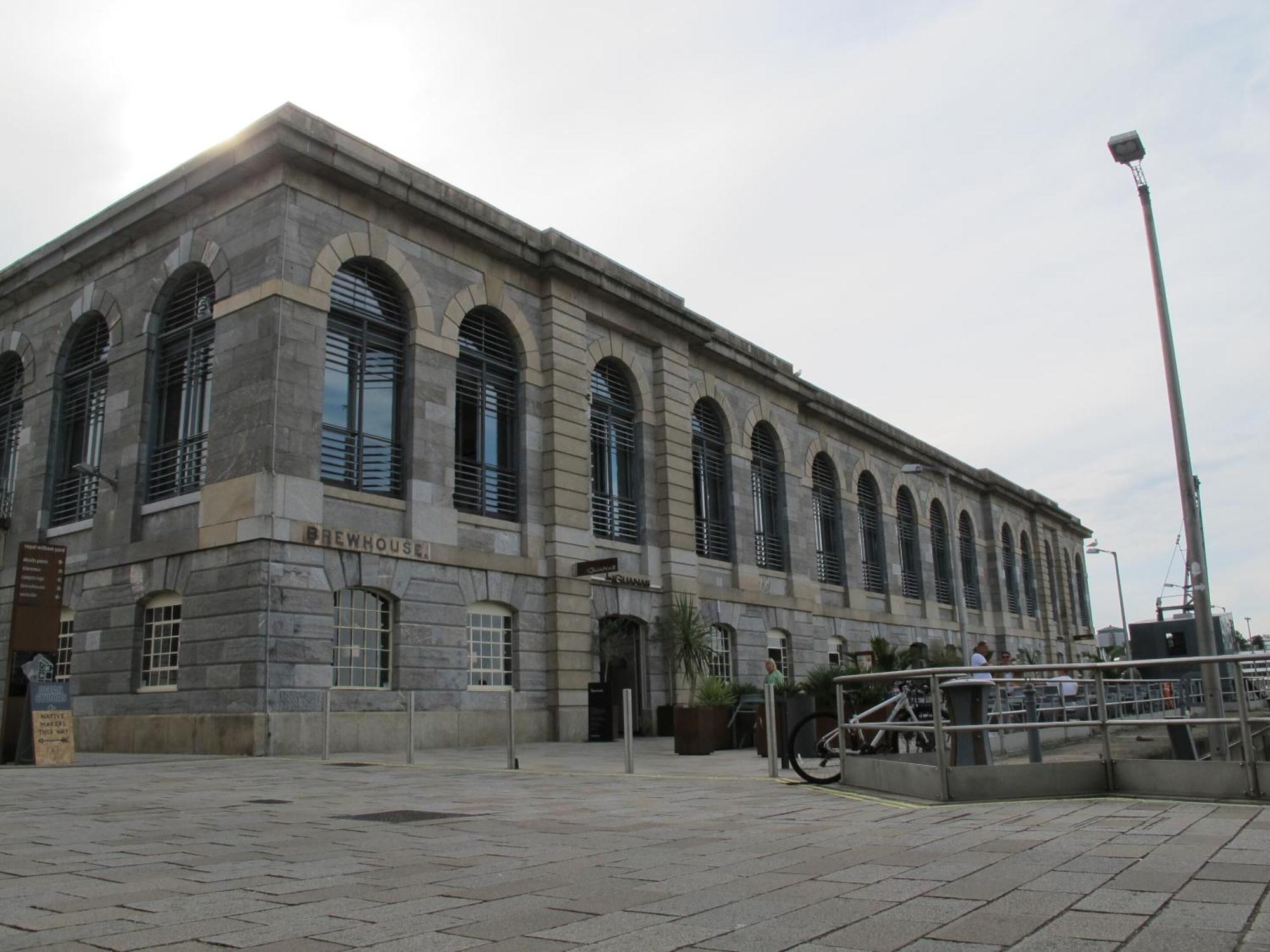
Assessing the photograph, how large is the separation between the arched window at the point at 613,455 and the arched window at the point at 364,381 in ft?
18.3

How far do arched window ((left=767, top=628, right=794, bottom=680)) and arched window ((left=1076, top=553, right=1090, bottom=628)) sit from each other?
37.4 m

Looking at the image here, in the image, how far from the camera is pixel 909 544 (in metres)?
41.6

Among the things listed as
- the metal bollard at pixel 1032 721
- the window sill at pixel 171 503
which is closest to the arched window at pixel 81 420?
the window sill at pixel 171 503

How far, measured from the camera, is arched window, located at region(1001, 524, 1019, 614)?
5019 centimetres

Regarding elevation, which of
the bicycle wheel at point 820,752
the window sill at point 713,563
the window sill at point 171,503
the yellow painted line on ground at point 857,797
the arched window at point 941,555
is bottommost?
the yellow painted line on ground at point 857,797

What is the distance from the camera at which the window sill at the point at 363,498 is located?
1839cm

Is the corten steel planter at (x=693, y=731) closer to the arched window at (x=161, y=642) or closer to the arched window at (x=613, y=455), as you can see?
the arched window at (x=613, y=455)

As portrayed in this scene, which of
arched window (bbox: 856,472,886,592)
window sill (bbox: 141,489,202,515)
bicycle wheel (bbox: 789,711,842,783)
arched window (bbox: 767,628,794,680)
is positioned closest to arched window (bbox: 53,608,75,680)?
window sill (bbox: 141,489,202,515)

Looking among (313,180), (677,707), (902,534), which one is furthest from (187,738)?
(902,534)

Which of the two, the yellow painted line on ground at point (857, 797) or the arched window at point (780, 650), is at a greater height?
the arched window at point (780, 650)

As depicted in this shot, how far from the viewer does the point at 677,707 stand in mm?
17625

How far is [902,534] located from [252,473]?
1151 inches

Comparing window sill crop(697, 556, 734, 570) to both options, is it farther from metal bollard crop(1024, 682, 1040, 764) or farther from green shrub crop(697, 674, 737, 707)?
metal bollard crop(1024, 682, 1040, 764)

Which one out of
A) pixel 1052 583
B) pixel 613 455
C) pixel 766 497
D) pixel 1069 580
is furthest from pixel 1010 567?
pixel 613 455
